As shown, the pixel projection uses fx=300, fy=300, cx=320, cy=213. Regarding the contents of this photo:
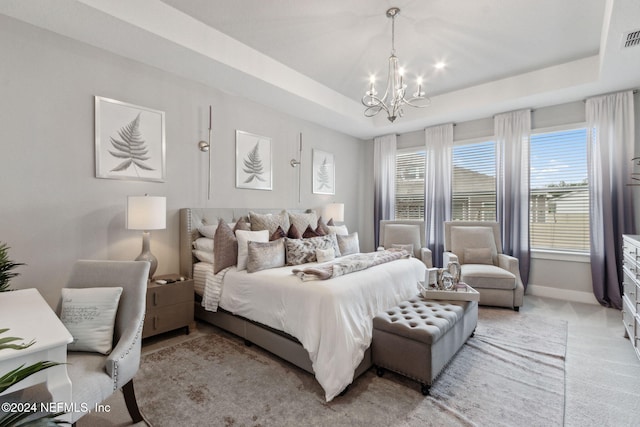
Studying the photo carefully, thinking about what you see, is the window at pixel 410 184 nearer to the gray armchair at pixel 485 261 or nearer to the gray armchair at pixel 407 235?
the gray armchair at pixel 407 235

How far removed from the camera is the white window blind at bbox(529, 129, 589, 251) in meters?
4.11

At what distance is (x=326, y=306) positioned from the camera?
2051 mm

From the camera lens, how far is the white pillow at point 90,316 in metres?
1.59

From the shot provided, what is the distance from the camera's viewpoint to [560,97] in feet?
12.9

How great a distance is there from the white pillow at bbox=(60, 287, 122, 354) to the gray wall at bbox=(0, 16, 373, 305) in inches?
46.6

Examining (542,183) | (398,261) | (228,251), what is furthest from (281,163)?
(542,183)

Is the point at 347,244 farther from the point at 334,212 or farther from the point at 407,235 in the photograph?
the point at 407,235

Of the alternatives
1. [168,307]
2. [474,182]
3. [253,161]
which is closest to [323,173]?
[253,161]

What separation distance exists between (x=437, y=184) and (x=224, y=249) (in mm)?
3792

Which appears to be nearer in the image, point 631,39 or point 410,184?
point 631,39

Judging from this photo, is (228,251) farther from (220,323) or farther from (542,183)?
(542,183)

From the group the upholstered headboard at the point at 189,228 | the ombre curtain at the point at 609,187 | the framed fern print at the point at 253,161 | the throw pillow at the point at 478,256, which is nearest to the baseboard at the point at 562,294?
the ombre curtain at the point at 609,187

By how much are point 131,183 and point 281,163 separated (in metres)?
2.06

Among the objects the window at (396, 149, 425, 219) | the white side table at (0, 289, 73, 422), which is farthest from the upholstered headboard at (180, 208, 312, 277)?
the window at (396, 149, 425, 219)
